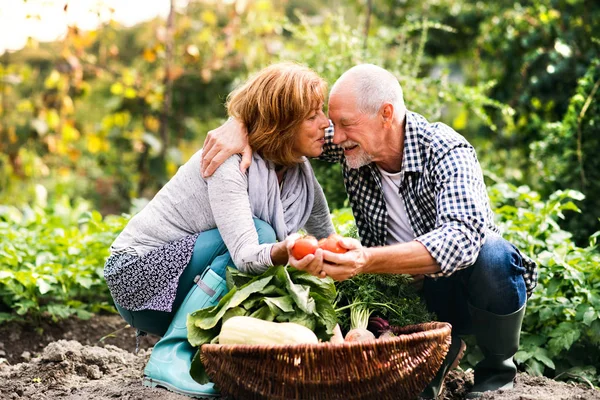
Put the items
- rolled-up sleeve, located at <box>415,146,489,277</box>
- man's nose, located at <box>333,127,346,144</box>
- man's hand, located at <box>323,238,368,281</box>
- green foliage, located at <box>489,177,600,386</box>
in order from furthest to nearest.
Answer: green foliage, located at <box>489,177,600,386</box>, man's nose, located at <box>333,127,346,144</box>, rolled-up sleeve, located at <box>415,146,489,277</box>, man's hand, located at <box>323,238,368,281</box>

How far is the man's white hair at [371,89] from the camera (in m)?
2.87

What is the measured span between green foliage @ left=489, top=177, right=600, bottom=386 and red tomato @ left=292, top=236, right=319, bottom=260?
3.86 feet

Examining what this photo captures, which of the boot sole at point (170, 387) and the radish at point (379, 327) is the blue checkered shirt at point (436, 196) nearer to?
the radish at point (379, 327)

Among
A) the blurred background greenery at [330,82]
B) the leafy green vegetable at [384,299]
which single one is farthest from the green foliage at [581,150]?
the leafy green vegetable at [384,299]

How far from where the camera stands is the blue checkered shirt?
8.25 feet

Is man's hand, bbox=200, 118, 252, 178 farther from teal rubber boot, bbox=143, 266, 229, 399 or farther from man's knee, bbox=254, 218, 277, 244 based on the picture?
teal rubber boot, bbox=143, 266, 229, 399

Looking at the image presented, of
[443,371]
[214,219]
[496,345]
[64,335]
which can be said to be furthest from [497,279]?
[64,335]

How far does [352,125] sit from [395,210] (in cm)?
39

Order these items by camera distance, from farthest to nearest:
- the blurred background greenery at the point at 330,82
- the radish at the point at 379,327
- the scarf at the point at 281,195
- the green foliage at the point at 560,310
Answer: the blurred background greenery at the point at 330,82, the green foliage at the point at 560,310, the scarf at the point at 281,195, the radish at the point at 379,327

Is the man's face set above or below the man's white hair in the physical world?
below

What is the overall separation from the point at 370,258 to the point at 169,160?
4.50 m

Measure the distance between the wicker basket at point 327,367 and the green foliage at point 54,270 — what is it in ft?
4.87

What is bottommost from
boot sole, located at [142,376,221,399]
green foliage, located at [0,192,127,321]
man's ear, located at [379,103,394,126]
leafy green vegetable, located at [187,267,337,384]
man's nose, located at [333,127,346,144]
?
green foliage, located at [0,192,127,321]

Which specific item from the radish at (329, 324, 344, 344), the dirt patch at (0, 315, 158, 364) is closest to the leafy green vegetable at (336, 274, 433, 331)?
the radish at (329, 324, 344, 344)
